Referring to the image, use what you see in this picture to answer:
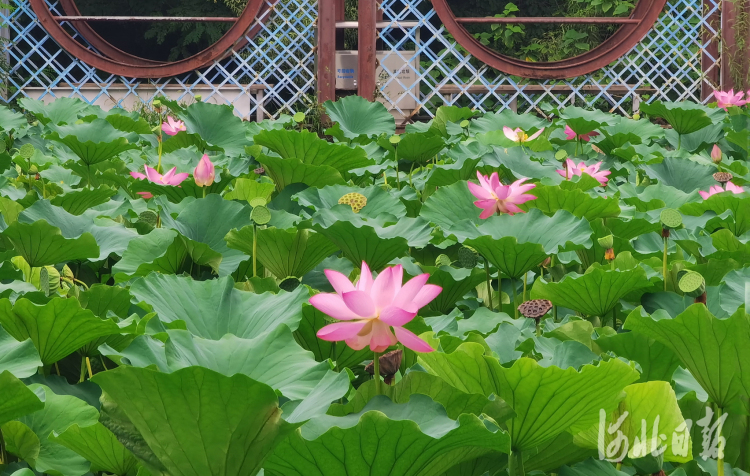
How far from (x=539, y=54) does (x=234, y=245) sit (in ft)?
24.4

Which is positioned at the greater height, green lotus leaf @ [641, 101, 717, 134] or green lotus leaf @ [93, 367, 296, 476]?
green lotus leaf @ [93, 367, 296, 476]

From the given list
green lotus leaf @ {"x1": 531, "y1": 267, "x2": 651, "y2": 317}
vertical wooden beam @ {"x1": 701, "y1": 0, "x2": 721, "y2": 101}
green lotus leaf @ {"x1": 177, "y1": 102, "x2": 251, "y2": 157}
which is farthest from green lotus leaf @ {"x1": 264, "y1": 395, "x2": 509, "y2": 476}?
vertical wooden beam @ {"x1": 701, "y1": 0, "x2": 721, "y2": 101}

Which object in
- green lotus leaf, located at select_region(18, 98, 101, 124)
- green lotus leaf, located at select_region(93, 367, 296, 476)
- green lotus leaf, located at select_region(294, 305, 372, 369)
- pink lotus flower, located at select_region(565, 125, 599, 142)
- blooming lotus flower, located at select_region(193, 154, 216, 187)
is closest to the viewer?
green lotus leaf, located at select_region(93, 367, 296, 476)

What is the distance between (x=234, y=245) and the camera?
115 cm

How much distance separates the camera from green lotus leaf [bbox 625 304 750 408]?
0.66m

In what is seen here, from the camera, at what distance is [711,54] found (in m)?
5.12

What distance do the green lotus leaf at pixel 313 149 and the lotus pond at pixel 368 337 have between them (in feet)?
0.45

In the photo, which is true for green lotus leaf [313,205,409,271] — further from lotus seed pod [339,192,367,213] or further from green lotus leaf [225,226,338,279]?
lotus seed pod [339,192,367,213]

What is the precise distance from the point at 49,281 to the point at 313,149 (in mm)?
903

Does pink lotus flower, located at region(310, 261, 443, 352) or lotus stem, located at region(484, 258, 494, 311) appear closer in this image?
pink lotus flower, located at region(310, 261, 443, 352)

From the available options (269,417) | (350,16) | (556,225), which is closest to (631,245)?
(556,225)

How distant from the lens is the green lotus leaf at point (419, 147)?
2.17 m

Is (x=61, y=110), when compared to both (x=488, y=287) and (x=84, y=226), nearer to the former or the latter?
(x=84, y=226)

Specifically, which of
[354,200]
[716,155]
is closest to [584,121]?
[716,155]
